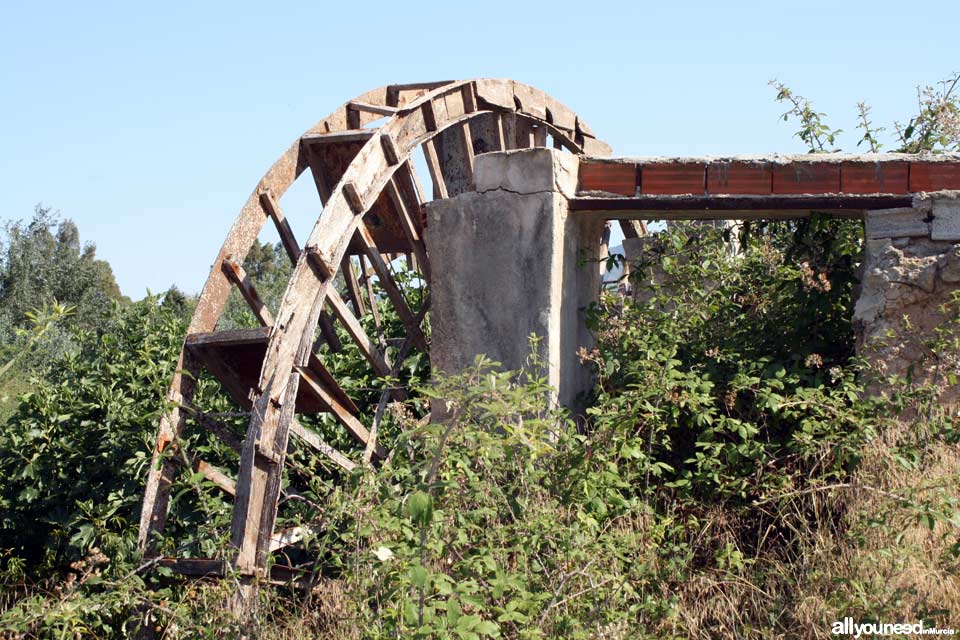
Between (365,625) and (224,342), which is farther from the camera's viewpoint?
(224,342)

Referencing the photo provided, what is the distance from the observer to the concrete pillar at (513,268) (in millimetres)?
4801

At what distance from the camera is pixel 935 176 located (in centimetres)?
470

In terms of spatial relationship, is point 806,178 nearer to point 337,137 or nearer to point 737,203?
point 737,203

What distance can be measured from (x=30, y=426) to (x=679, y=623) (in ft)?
15.7

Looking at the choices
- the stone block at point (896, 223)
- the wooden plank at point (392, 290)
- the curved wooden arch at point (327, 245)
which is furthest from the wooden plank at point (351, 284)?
the stone block at point (896, 223)

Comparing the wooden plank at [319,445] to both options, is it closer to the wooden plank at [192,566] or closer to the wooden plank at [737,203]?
the wooden plank at [192,566]

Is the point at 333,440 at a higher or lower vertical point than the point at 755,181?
lower

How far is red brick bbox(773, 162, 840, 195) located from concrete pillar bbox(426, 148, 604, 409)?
1.01m

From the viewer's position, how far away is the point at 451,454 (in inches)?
141

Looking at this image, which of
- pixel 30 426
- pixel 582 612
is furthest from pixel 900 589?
pixel 30 426

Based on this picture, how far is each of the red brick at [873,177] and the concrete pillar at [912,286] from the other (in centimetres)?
13

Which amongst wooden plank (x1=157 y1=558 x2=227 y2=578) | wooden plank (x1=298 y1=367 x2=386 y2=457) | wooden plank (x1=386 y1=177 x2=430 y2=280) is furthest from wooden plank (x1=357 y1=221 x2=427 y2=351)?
wooden plank (x1=157 y1=558 x2=227 y2=578)

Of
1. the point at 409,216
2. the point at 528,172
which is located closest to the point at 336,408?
the point at 409,216

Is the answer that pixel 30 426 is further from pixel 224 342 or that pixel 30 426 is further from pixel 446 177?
pixel 446 177
